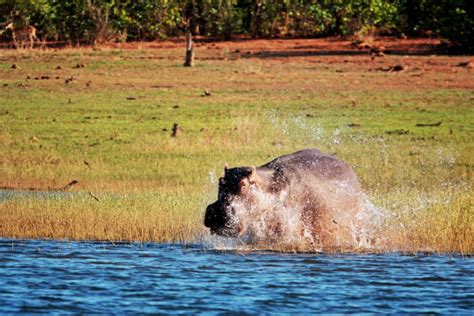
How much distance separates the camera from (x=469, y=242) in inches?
425

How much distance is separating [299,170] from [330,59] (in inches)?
781

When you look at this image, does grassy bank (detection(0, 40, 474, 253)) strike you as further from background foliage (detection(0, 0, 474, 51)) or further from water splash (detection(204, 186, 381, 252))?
background foliage (detection(0, 0, 474, 51))

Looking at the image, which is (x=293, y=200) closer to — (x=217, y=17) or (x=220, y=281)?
(x=220, y=281)

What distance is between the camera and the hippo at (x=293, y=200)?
9.53 meters

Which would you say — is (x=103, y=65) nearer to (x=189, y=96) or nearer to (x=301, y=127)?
(x=189, y=96)

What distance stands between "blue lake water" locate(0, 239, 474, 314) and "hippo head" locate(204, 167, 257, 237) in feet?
1.29

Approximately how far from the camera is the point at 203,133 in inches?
754

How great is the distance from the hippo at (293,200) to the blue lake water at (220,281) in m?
0.29

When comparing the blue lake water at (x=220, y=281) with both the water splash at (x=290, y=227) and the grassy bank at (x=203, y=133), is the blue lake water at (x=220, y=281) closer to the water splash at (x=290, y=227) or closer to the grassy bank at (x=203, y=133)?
the water splash at (x=290, y=227)

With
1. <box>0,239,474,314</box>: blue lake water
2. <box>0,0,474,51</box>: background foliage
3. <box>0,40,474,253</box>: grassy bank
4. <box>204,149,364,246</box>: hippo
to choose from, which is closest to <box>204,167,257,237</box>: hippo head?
<box>204,149,364,246</box>: hippo

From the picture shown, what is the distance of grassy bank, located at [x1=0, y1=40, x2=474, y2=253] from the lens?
11.9 m

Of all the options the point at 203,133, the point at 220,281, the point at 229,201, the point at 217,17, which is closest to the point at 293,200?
the point at 229,201

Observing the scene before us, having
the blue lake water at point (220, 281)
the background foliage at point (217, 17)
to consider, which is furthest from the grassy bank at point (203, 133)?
the background foliage at point (217, 17)

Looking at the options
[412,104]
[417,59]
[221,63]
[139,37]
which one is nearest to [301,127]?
[412,104]
